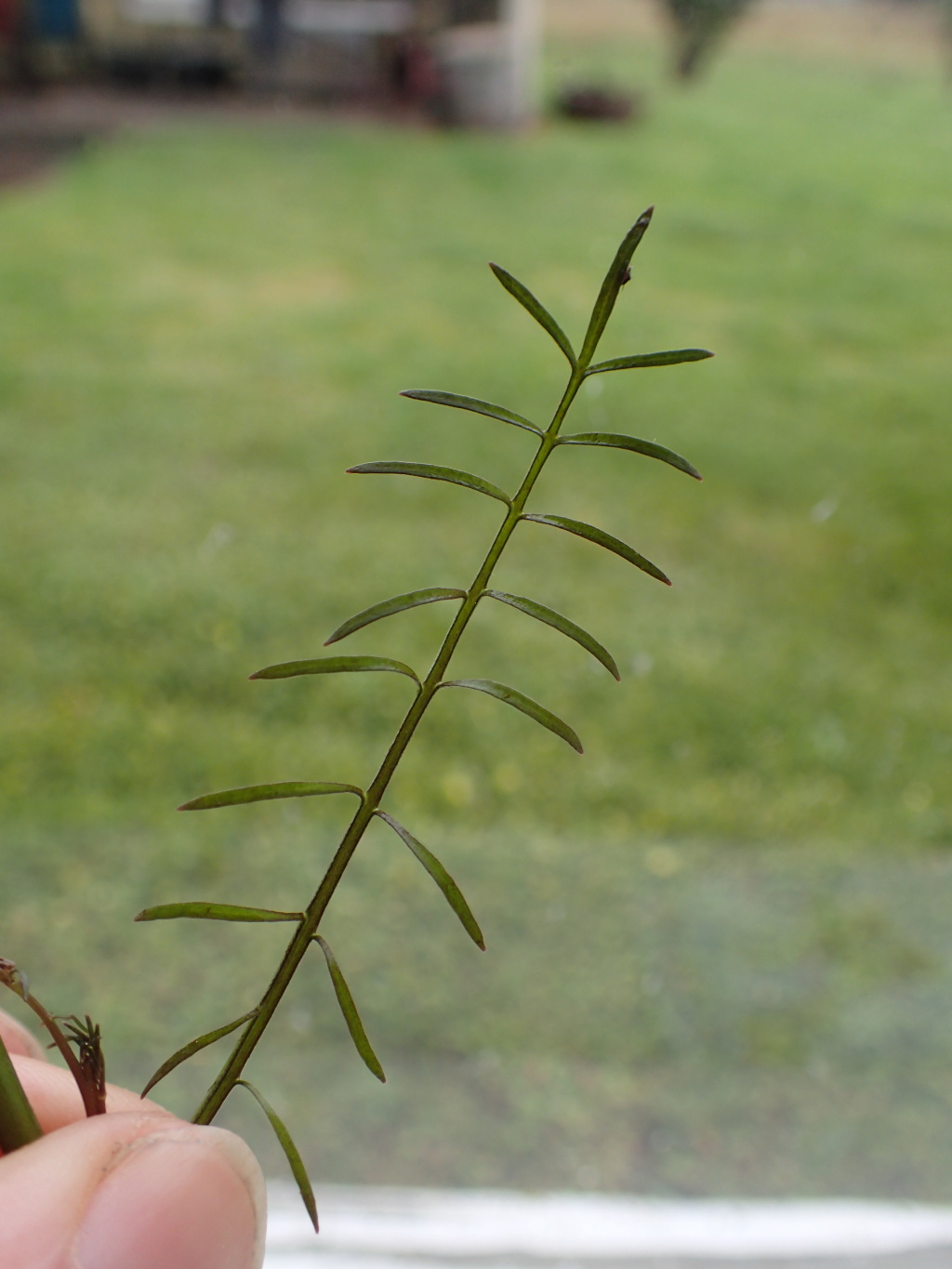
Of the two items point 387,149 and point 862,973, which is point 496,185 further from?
point 862,973

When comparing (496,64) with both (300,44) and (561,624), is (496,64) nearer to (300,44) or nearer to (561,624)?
(300,44)

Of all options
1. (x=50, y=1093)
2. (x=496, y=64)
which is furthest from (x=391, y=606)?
(x=496, y=64)

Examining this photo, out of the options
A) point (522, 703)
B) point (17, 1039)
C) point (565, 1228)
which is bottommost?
point (565, 1228)

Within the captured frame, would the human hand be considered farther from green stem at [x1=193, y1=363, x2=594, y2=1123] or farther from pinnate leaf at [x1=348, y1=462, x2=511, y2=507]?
pinnate leaf at [x1=348, y1=462, x2=511, y2=507]

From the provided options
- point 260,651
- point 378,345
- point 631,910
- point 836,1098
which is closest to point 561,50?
point 378,345

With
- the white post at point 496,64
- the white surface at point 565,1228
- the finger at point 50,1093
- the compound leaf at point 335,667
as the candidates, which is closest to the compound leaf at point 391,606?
the compound leaf at point 335,667
